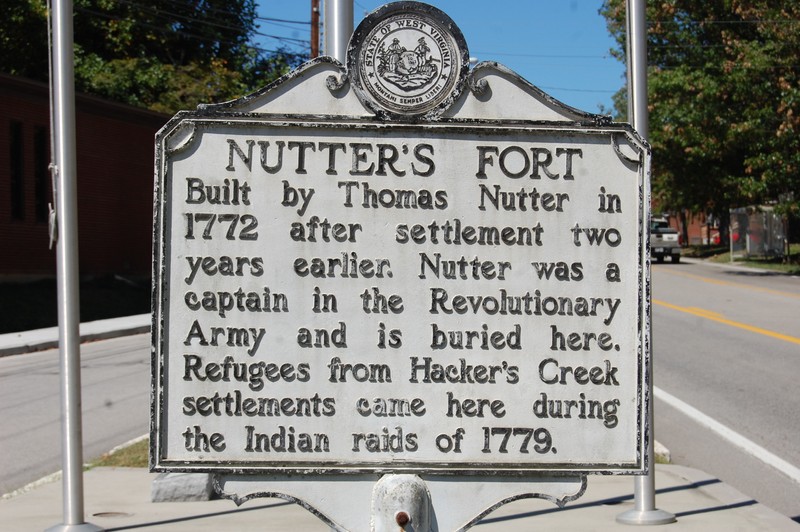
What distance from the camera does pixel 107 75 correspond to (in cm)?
3753

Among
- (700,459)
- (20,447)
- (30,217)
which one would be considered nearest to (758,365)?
(700,459)

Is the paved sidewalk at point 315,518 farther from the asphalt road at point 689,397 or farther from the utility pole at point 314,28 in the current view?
the utility pole at point 314,28

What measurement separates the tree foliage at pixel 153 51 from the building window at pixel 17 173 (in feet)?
37.0

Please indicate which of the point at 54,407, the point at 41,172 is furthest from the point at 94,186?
the point at 54,407

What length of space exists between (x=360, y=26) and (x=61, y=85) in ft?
8.53

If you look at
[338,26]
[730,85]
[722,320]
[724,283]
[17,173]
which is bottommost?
[722,320]

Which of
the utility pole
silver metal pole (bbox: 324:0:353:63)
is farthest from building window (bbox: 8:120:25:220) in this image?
silver metal pole (bbox: 324:0:353:63)

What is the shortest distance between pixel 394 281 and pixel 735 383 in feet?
34.1

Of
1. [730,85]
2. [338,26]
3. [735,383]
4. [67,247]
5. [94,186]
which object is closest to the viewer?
[338,26]

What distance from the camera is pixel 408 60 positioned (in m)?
3.34

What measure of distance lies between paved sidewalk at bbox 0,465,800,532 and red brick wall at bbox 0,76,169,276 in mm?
19597

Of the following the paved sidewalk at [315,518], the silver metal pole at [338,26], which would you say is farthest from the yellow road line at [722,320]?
the silver metal pole at [338,26]

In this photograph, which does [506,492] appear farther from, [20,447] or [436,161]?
[20,447]

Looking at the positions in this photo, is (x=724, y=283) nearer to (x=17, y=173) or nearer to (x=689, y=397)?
(x=17, y=173)
